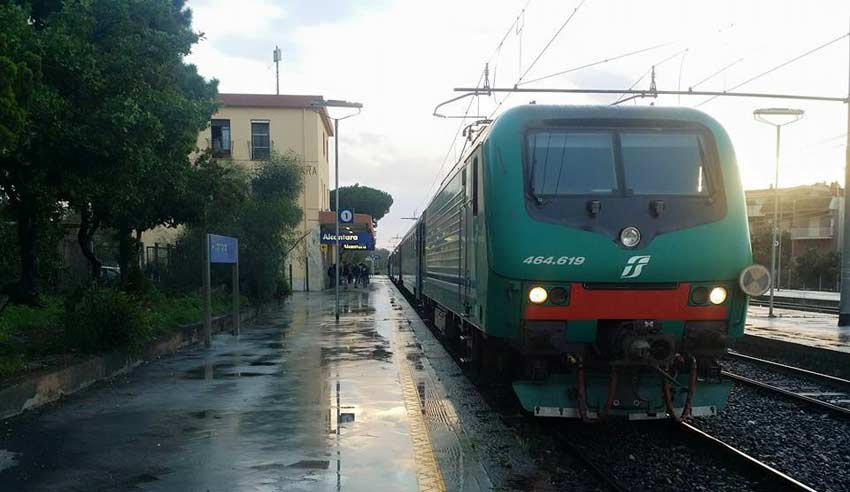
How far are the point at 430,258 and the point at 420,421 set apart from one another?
6.52 metres

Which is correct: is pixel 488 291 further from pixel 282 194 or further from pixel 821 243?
pixel 821 243

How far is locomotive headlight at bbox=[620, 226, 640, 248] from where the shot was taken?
243 inches

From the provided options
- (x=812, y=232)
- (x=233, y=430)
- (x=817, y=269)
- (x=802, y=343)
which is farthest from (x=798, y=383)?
(x=812, y=232)

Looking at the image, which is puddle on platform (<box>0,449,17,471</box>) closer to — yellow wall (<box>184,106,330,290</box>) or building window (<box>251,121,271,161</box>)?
yellow wall (<box>184,106,330,290</box>)

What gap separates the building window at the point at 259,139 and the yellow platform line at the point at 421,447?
2865cm

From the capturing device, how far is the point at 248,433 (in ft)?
21.8

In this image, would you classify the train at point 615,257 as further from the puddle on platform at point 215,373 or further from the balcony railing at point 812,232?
the balcony railing at point 812,232

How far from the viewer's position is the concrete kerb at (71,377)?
7195mm

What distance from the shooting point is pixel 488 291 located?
6.45 meters

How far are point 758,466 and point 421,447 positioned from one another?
2731 mm

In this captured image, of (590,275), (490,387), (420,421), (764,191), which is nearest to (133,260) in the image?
(490,387)

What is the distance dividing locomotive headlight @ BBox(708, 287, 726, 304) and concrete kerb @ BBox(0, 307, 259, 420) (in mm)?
6621

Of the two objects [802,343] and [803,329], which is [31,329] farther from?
[803,329]

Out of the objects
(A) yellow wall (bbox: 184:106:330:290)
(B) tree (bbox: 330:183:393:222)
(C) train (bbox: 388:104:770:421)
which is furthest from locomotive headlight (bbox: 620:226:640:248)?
(B) tree (bbox: 330:183:393:222)
